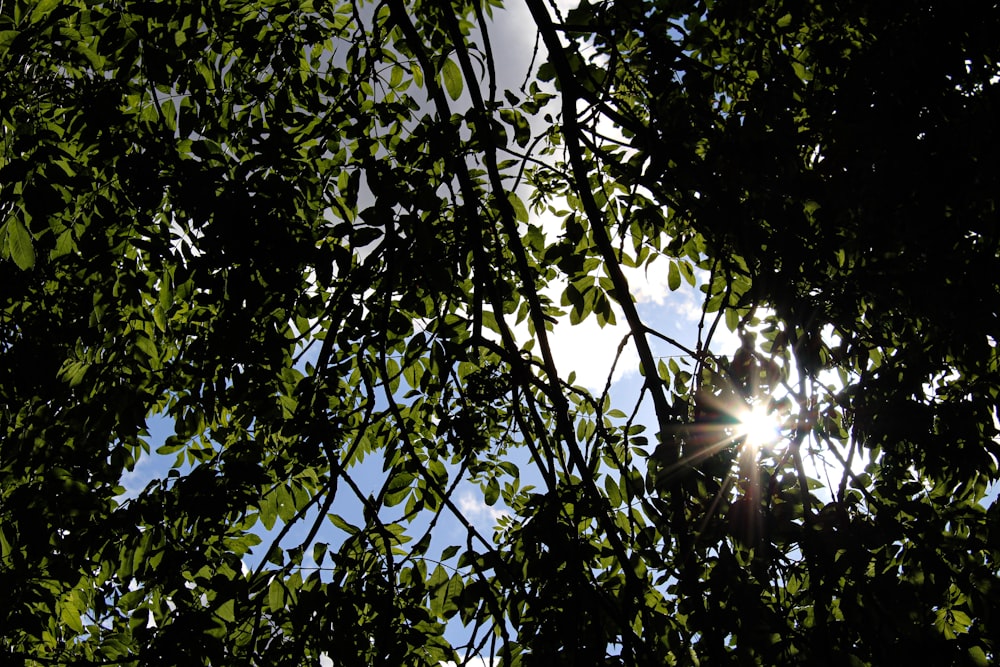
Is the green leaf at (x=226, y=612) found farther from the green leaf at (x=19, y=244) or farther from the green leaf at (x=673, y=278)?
the green leaf at (x=673, y=278)

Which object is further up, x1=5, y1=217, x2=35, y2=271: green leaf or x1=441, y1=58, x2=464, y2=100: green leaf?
x1=441, y1=58, x2=464, y2=100: green leaf

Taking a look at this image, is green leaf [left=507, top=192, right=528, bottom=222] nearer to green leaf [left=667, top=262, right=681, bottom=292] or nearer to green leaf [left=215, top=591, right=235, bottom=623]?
green leaf [left=667, top=262, right=681, bottom=292]

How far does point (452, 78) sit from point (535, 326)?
3.46 feet

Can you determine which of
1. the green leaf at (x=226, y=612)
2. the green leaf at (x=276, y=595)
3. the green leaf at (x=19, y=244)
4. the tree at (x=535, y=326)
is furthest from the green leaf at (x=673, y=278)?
the green leaf at (x=19, y=244)

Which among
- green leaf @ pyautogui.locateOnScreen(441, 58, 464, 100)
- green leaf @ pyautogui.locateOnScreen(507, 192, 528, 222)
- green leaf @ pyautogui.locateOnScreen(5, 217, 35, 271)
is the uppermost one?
green leaf @ pyautogui.locateOnScreen(441, 58, 464, 100)

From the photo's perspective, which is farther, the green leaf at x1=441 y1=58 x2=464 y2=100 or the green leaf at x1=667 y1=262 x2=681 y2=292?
the green leaf at x1=667 y1=262 x2=681 y2=292

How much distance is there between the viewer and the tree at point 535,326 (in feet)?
7.34

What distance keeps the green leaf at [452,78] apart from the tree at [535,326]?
0.01 metres

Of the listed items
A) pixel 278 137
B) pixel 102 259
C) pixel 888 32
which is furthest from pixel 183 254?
pixel 888 32

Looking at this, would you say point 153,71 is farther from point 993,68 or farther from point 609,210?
point 993,68

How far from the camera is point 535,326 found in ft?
9.36

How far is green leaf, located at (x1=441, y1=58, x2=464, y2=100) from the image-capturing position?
111 inches

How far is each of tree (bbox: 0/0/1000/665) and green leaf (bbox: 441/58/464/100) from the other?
1cm

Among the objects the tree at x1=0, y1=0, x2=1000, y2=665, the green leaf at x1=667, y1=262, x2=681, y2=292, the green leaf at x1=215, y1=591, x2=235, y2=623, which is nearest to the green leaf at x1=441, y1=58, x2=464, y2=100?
the tree at x1=0, y1=0, x2=1000, y2=665
